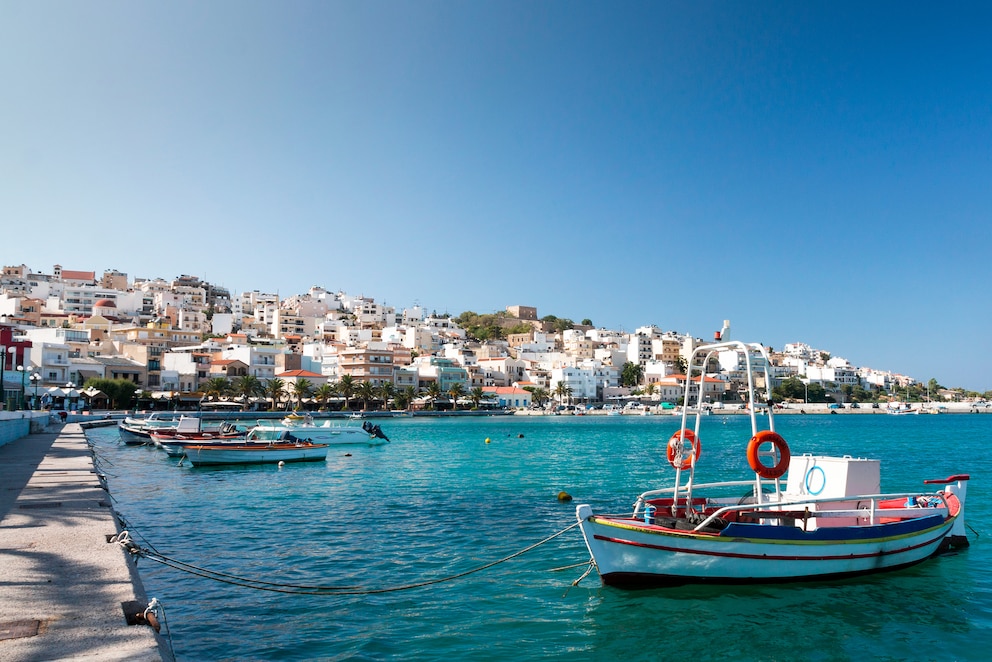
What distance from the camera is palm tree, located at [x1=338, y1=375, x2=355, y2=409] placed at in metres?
97.0

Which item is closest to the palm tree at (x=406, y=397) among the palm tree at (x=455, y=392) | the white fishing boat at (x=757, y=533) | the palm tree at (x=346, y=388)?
the palm tree at (x=455, y=392)

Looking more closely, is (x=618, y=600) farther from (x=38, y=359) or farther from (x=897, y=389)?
(x=897, y=389)

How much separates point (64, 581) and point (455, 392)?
102m

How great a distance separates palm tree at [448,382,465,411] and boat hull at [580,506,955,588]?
98341 mm

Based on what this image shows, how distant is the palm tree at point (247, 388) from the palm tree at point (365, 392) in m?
13.2

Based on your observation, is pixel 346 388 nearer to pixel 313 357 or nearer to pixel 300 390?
pixel 300 390

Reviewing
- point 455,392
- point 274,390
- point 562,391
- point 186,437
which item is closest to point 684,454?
point 186,437

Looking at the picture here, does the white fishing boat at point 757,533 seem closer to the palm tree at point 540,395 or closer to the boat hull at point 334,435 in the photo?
the boat hull at point 334,435

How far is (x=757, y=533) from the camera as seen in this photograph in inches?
467

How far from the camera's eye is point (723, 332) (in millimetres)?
13383

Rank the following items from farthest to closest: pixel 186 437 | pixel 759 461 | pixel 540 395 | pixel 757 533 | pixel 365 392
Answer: pixel 540 395, pixel 365 392, pixel 186 437, pixel 757 533, pixel 759 461

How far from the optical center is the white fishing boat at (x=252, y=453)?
32.9m

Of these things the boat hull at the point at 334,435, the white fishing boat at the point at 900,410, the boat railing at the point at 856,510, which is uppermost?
the boat railing at the point at 856,510

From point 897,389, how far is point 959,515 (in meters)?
192
